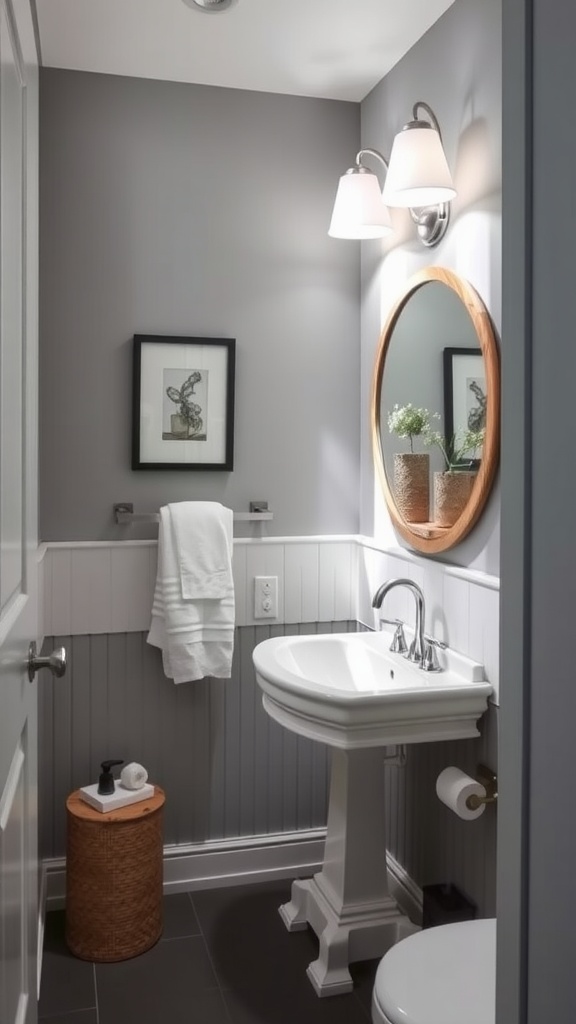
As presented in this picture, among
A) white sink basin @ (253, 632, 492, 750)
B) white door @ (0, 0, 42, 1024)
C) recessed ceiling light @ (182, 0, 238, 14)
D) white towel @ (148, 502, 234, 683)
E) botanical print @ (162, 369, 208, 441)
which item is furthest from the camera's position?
→ botanical print @ (162, 369, 208, 441)

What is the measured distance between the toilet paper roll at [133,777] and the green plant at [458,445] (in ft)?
3.89

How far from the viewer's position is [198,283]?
2674 mm

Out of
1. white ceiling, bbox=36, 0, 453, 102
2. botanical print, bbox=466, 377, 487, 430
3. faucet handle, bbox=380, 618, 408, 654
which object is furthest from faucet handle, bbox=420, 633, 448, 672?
white ceiling, bbox=36, 0, 453, 102

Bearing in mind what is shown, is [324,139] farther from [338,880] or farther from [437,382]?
[338,880]

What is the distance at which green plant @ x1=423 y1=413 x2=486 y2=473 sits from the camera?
207cm

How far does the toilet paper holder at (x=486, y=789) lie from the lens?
1.97 metres

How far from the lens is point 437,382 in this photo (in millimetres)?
2248

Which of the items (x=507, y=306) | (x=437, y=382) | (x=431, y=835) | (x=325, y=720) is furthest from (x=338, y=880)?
(x=507, y=306)

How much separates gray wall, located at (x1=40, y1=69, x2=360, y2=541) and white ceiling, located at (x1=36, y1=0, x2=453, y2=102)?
0.28 feet

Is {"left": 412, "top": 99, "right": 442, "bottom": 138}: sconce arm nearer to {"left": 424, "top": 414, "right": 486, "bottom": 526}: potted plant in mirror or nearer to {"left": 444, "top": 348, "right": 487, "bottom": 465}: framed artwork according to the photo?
{"left": 444, "top": 348, "right": 487, "bottom": 465}: framed artwork

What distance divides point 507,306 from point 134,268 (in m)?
2.06

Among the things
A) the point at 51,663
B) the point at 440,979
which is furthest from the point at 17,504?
the point at 440,979

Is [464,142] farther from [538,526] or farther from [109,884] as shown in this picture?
[109,884]

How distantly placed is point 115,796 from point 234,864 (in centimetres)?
56
